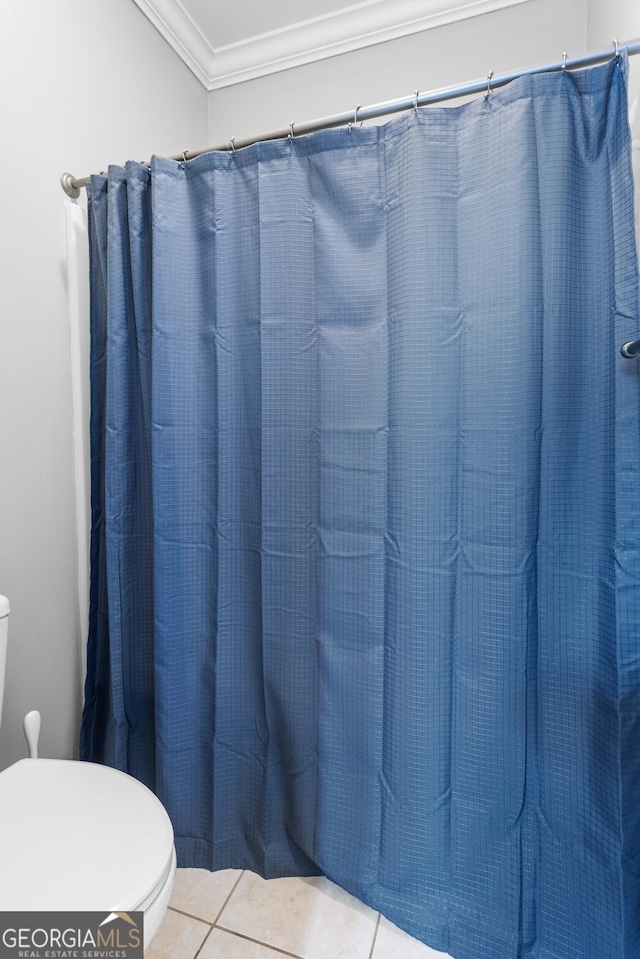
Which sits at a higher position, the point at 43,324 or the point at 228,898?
the point at 43,324

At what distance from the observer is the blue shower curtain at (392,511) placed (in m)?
0.93

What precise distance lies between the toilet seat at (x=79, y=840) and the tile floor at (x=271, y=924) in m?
0.45

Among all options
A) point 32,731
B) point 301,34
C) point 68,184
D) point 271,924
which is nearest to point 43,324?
point 68,184

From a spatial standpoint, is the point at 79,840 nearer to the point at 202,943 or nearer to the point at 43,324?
the point at 202,943

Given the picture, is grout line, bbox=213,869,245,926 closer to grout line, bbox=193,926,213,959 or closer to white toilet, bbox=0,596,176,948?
grout line, bbox=193,926,213,959

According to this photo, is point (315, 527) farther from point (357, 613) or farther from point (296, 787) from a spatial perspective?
point (296, 787)

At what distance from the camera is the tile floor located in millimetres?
1057

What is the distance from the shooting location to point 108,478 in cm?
123

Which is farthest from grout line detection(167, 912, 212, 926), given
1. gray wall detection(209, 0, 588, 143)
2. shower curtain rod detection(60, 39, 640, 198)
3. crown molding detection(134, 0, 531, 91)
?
crown molding detection(134, 0, 531, 91)

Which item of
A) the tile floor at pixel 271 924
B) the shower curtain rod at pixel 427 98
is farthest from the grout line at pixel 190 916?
the shower curtain rod at pixel 427 98

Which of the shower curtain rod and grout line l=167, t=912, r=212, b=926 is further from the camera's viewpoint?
grout line l=167, t=912, r=212, b=926

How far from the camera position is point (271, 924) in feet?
3.65

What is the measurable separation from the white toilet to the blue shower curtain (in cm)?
29

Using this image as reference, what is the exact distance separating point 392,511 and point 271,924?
976 mm
